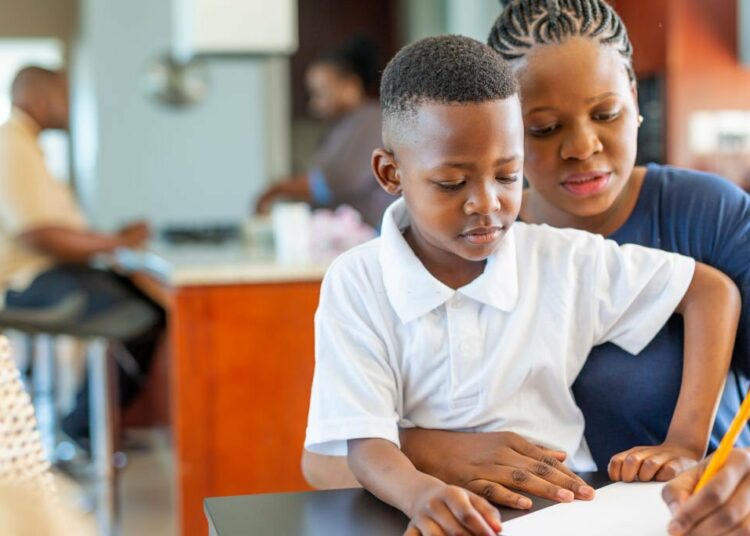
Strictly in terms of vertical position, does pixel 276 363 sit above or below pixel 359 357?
below

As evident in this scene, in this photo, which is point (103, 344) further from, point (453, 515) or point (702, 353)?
point (453, 515)

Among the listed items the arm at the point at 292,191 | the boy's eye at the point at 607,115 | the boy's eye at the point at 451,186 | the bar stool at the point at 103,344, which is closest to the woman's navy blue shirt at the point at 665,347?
the boy's eye at the point at 607,115

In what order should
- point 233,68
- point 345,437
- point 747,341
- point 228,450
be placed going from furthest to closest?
point 233,68, point 228,450, point 747,341, point 345,437

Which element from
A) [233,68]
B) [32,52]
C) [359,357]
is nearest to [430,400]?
[359,357]

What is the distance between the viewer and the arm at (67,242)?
3389 millimetres

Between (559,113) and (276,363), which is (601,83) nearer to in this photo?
(559,113)

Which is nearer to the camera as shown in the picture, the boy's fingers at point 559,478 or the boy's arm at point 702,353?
the boy's fingers at point 559,478

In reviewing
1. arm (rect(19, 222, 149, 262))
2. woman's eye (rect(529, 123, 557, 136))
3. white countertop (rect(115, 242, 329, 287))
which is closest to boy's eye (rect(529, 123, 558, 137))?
woman's eye (rect(529, 123, 557, 136))

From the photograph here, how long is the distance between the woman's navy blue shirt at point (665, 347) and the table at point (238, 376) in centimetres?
158

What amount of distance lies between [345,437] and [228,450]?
5.87 ft

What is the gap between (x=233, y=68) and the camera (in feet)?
19.1

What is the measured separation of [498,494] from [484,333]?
184 mm

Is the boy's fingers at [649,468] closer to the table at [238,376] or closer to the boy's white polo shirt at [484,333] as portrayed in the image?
the boy's white polo shirt at [484,333]

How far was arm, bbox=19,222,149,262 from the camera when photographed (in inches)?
133
